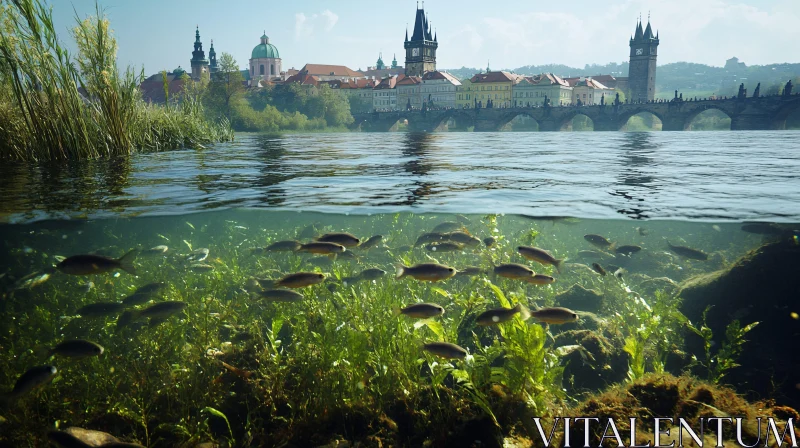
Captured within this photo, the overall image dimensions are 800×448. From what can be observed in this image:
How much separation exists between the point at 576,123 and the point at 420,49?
48747mm

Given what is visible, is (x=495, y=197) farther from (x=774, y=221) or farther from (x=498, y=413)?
(x=498, y=413)

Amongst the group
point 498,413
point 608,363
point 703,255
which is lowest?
point 608,363

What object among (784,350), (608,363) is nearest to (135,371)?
(608,363)

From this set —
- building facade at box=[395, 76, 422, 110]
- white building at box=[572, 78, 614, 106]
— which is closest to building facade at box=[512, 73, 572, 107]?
white building at box=[572, 78, 614, 106]

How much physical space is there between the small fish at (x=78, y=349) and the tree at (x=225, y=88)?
74186 millimetres

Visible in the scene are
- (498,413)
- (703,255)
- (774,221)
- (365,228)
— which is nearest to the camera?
(498,413)

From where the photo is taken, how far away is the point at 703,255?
7512 millimetres

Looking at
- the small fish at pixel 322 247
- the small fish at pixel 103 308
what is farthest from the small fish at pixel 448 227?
the small fish at pixel 103 308

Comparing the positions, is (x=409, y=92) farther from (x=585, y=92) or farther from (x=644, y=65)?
(x=644, y=65)

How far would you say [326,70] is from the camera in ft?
A: 534

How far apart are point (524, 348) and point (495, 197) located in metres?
5.41

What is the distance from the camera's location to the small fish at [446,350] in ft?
14.3

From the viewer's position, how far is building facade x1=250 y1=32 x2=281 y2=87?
165375 mm

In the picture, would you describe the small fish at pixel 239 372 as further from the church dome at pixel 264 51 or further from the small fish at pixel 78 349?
the church dome at pixel 264 51
